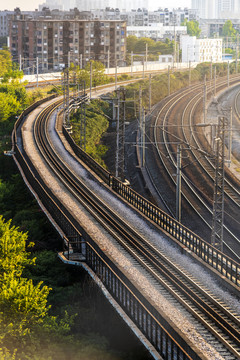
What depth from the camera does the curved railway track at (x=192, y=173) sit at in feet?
129

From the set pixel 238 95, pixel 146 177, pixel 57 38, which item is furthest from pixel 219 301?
pixel 57 38

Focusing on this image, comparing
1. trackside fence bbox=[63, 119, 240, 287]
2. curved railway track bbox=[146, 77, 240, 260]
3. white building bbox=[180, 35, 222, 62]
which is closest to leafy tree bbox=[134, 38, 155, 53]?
white building bbox=[180, 35, 222, 62]

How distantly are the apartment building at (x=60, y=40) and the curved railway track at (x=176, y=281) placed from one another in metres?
108

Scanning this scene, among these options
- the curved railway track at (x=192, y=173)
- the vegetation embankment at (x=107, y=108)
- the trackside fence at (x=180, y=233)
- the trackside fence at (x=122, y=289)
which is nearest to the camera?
the trackside fence at (x=122, y=289)

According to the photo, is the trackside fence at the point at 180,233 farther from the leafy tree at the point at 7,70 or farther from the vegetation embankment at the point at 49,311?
the leafy tree at the point at 7,70

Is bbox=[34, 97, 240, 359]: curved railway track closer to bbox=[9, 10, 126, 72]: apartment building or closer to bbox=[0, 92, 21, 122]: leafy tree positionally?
bbox=[0, 92, 21, 122]: leafy tree

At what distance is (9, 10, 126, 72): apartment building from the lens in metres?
144

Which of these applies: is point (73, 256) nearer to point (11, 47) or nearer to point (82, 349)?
point (82, 349)

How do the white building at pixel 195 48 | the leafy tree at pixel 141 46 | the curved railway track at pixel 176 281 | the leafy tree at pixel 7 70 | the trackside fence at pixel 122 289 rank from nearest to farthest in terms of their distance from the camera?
the trackside fence at pixel 122 289 → the curved railway track at pixel 176 281 → the leafy tree at pixel 7 70 → the white building at pixel 195 48 → the leafy tree at pixel 141 46

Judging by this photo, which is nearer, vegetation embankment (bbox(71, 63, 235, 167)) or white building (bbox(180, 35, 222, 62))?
vegetation embankment (bbox(71, 63, 235, 167))

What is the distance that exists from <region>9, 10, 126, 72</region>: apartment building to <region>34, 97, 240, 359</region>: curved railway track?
354 feet

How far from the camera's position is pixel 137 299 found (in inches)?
816

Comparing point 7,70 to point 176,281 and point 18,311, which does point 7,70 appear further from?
point 18,311

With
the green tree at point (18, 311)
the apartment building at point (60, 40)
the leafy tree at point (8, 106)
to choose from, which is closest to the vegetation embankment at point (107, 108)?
the leafy tree at point (8, 106)
